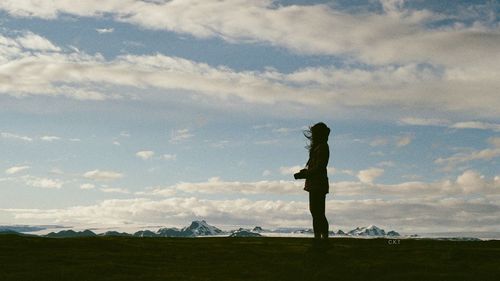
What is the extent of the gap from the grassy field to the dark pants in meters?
0.47

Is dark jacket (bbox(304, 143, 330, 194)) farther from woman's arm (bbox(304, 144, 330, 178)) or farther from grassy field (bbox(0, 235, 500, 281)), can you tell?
grassy field (bbox(0, 235, 500, 281))

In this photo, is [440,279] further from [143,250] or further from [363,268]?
[143,250]

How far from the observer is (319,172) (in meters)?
13.0

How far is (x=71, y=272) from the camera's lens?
10727mm

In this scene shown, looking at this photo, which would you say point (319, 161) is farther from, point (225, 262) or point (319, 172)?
point (225, 262)

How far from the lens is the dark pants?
13008 mm

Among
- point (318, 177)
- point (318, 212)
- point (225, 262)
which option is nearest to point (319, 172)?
point (318, 177)

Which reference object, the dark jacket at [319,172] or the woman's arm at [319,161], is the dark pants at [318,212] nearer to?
the dark jacket at [319,172]

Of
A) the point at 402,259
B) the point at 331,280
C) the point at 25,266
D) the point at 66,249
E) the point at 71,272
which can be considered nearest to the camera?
the point at 331,280

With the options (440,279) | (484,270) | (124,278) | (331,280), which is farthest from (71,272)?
(484,270)

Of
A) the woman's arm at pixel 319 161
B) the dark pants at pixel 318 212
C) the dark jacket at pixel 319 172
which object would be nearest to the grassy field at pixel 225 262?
the dark pants at pixel 318 212

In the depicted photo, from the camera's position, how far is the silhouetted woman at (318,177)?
13.0 meters

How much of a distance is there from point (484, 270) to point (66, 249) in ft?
32.1

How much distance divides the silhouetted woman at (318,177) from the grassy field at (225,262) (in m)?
0.61
